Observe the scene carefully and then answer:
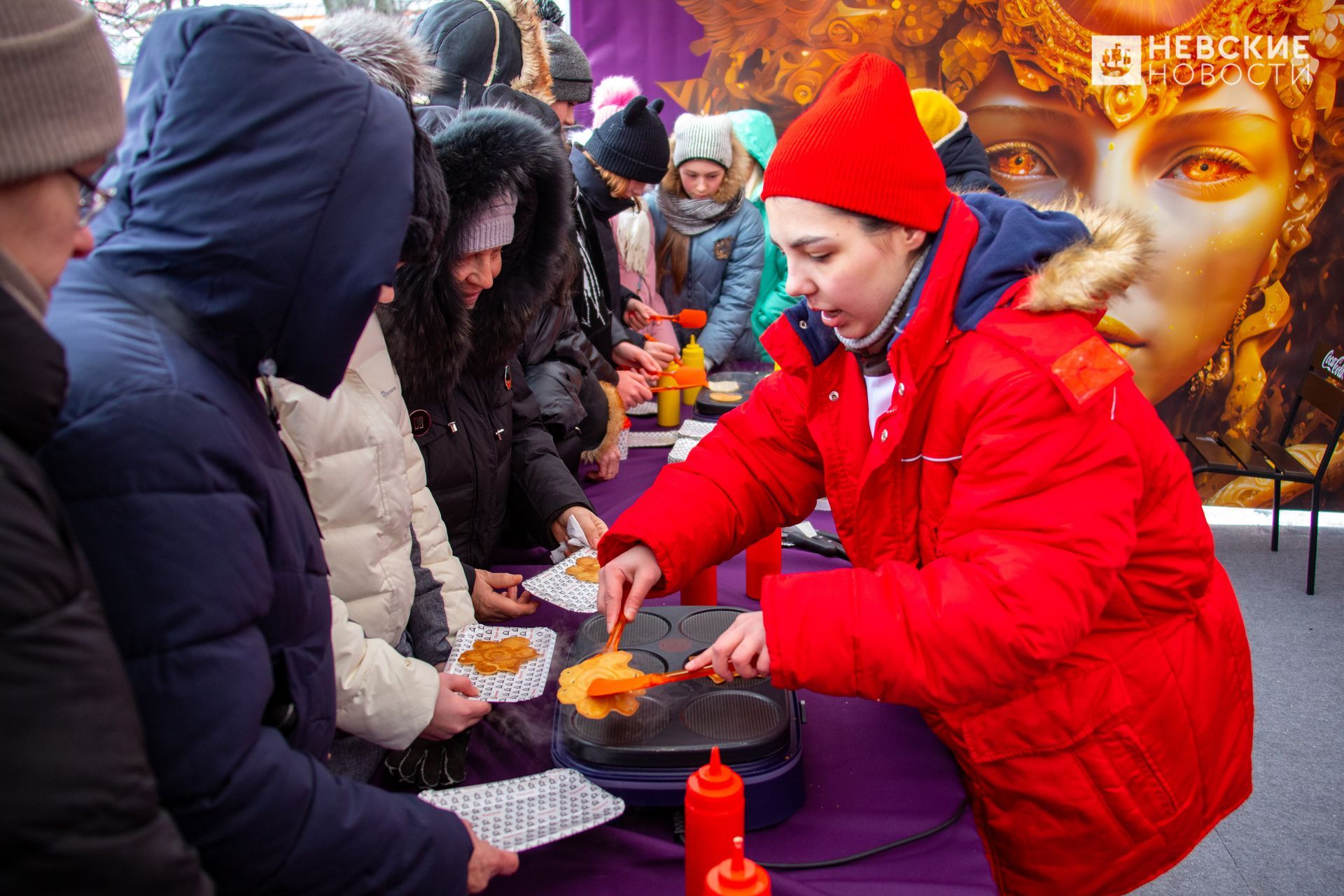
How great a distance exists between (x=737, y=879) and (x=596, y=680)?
40 centimetres

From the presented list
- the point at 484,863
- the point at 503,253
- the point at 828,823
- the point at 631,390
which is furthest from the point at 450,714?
the point at 631,390

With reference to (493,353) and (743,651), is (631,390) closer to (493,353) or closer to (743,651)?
(493,353)

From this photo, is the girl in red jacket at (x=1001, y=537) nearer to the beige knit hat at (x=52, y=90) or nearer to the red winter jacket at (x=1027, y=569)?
the red winter jacket at (x=1027, y=569)

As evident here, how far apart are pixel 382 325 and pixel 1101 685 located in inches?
51.0

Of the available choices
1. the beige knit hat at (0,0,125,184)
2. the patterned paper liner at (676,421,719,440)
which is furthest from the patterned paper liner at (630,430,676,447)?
the beige knit hat at (0,0,125,184)

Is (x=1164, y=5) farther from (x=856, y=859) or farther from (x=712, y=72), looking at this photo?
(x=856, y=859)

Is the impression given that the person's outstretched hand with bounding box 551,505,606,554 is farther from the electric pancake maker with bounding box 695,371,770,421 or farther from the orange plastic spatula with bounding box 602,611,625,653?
the electric pancake maker with bounding box 695,371,770,421

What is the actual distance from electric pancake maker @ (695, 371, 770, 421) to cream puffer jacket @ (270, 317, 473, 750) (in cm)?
142

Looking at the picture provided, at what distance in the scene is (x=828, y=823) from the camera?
1111mm

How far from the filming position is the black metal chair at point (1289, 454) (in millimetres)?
3658

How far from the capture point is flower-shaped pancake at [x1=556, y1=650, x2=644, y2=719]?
3.70ft

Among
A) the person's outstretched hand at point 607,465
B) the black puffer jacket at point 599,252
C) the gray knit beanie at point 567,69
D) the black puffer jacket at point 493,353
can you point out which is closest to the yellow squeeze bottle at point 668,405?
the black puffer jacket at point 599,252

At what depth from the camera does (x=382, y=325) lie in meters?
1.62

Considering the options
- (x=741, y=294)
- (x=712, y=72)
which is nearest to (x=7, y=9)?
(x=741, y=294)
